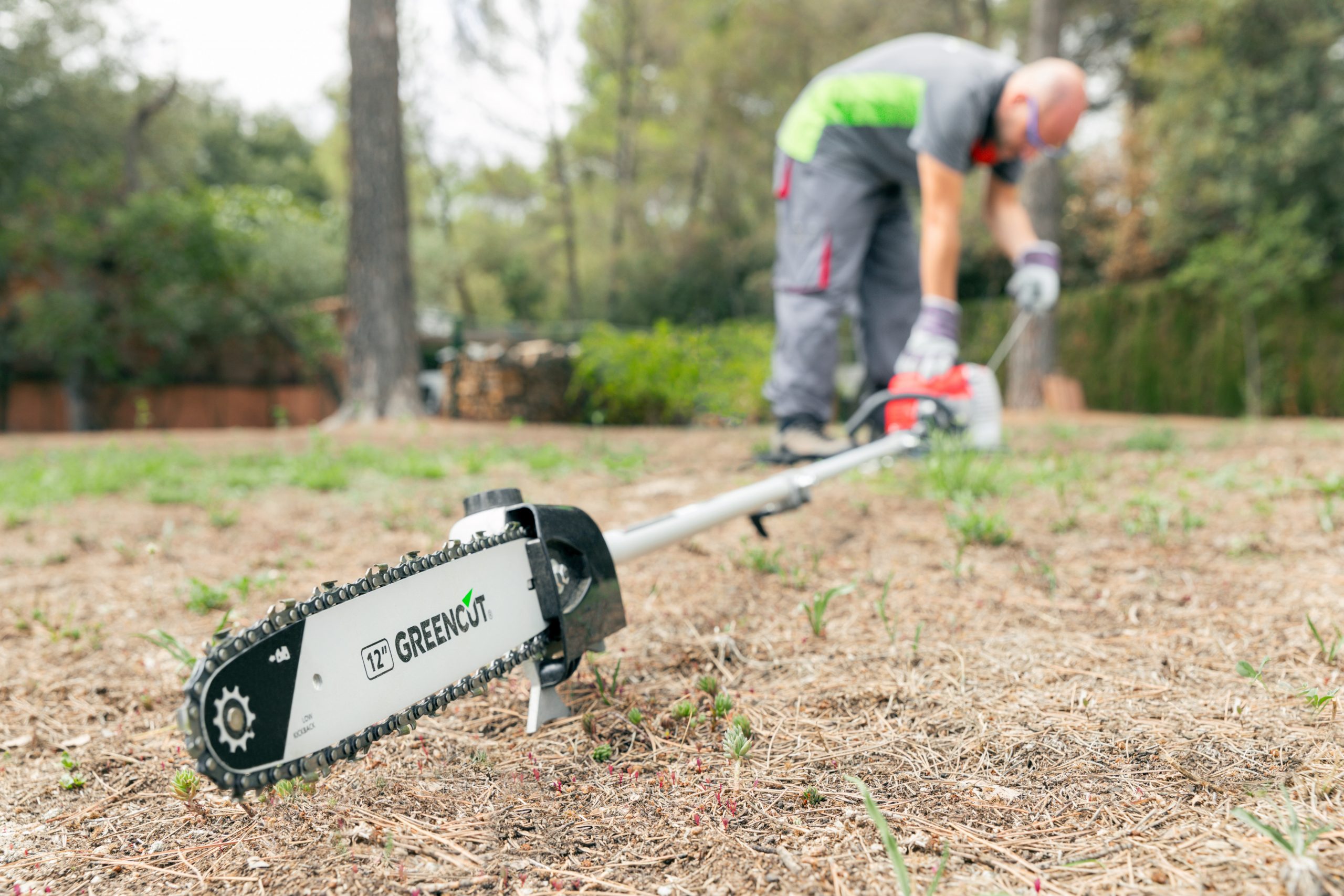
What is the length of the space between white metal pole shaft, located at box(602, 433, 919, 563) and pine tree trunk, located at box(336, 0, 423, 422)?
4.99 metres

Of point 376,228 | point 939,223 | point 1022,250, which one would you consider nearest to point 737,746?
point 939,223

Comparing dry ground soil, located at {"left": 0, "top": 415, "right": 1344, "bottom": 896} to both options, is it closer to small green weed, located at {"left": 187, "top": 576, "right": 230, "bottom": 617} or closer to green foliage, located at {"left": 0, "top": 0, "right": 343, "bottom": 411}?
small green weed, located at {"left": 187, "top": 576, "right": 230, "bottom": 617}

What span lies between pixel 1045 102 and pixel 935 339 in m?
0.94

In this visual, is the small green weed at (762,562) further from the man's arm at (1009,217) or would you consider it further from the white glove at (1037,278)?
the man's arm at (1009,217)

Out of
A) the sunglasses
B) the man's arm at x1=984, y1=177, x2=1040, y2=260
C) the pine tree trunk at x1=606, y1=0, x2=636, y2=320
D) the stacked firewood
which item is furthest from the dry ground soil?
the pine tree trunk at x1=606, y1=0, x2=636, y2=320

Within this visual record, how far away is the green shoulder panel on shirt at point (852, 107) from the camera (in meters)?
3.07

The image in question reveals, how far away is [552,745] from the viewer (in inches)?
42.1

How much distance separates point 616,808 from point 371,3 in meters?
6.89

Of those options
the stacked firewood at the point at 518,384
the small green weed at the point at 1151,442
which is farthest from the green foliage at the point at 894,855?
the stacked firewood at the point at 518,384

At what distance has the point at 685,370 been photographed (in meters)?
6.75

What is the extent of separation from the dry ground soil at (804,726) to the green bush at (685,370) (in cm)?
448

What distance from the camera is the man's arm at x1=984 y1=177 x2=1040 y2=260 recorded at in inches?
136

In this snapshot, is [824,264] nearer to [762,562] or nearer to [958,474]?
[958,474]

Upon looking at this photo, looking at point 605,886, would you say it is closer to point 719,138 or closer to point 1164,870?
point 1164,870
